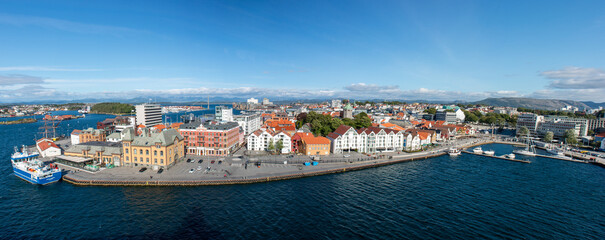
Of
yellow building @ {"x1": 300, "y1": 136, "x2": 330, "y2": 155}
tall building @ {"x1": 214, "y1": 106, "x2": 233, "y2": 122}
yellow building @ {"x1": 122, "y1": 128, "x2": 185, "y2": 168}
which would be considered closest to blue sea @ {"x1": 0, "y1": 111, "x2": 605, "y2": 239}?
yellow building @ {"x1": 122, "y1": 128, "x2": 185, "y2": 168}

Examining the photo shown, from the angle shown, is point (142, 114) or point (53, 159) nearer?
point (53, 159)

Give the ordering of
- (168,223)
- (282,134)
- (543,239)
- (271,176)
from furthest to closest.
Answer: (282,134), (271,176), (168,223), (543,239)

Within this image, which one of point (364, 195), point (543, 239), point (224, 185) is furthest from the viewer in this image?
point (224, 185)

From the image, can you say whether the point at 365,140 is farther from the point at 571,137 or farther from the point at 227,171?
the point at 571,137

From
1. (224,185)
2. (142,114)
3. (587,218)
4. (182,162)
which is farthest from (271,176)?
(142,114)

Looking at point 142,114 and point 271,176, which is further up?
point 142,114

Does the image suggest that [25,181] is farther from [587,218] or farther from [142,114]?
[587,218]
